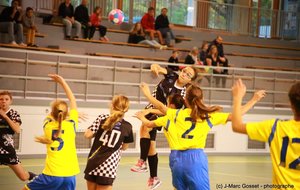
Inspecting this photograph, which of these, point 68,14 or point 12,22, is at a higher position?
point 68,14

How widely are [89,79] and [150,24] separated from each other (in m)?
5.57

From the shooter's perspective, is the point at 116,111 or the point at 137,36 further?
the point at 137,36

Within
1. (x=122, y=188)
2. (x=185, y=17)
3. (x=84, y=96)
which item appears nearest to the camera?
(x=122, y=188)

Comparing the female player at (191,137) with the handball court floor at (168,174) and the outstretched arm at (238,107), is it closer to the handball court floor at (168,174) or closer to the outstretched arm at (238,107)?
the outstretched arm at (238,107)

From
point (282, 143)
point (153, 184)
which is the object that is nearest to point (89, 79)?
point (153, 184)

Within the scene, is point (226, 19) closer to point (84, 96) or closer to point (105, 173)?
point (84, 96)

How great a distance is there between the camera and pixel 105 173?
7.43 metres

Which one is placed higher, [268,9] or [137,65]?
[268,9]

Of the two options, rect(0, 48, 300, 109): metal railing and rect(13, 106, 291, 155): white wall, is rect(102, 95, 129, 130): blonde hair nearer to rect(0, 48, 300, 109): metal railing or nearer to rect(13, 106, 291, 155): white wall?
rect(0, 48, 300, 109): metal railing

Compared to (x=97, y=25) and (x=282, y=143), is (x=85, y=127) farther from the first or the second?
(x=282, y=143)

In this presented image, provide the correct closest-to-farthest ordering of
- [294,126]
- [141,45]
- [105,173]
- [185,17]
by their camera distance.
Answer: [294,126]
[105,173]
[141,45]
[185,17]

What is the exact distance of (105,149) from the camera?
24.6 ft

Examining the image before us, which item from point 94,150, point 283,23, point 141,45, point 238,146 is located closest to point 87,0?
point 141,45

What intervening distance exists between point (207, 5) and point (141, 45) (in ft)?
20.4
